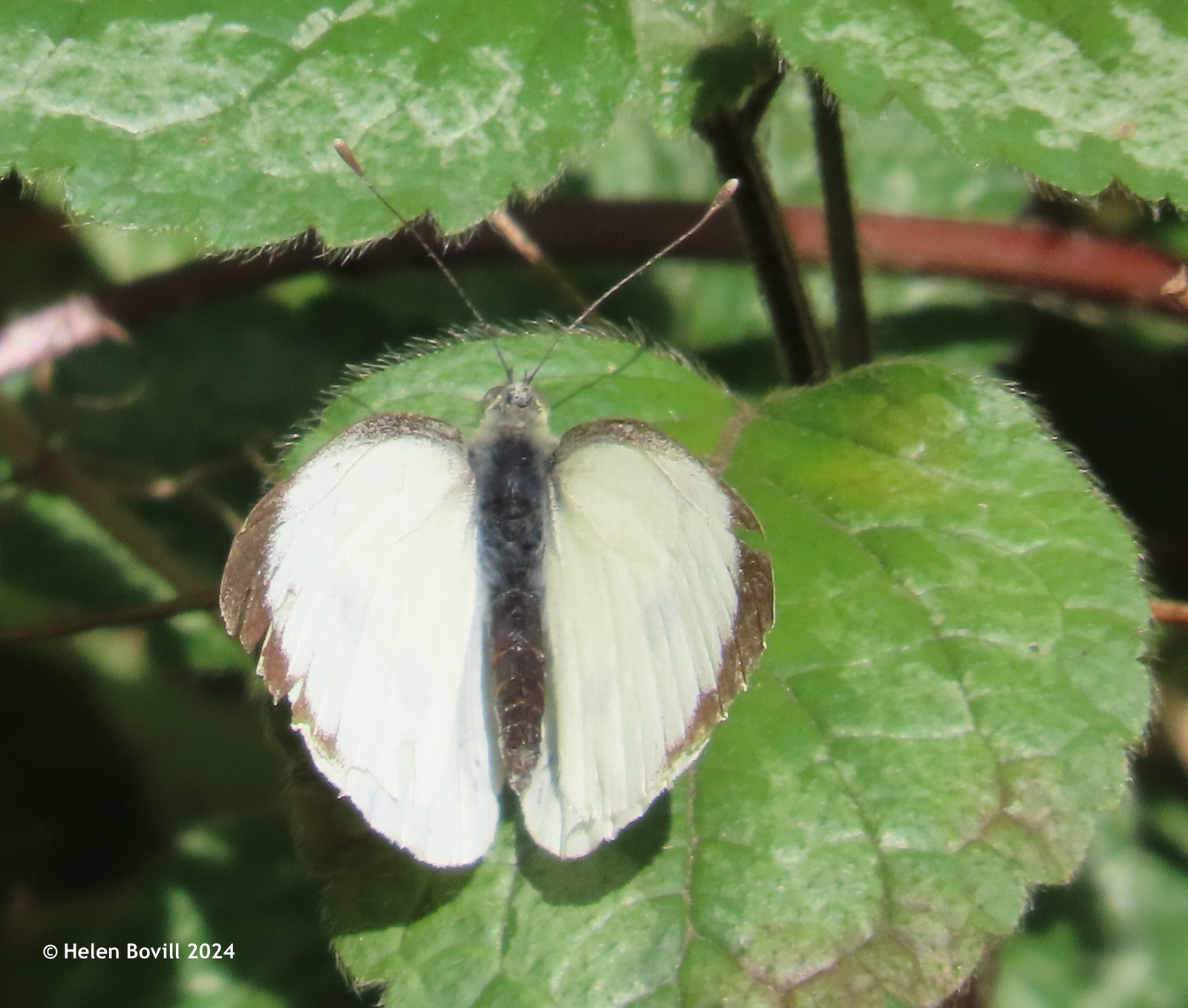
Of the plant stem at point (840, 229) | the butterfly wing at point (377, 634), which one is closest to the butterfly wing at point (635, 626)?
the butterfly wing at point (377, 634)

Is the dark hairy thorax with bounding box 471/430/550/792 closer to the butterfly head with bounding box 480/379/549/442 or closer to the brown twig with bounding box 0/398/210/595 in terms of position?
the butterfly head with bounding box 480/379/549/442

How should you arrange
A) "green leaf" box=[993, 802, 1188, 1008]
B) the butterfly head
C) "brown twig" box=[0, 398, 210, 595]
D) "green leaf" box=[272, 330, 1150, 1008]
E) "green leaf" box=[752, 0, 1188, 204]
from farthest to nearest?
"green leaf" box=[993, 802, 1188, 1008]
"brown twig" box=[0, 398, 210, 595]
the butterfly head
"green leaf" box=[752, 0, 1188, 204]
"green leaf" box=[272, 330, 1150, 1008]

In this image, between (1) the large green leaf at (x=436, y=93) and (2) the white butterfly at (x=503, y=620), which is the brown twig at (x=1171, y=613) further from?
(2) the white butterfly at (x=503, y=620)

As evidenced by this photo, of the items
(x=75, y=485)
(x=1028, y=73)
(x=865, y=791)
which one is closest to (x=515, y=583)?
(x=865, y=791)

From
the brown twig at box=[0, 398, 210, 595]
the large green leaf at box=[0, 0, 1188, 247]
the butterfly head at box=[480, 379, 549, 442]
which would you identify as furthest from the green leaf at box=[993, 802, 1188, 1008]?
the brown twig at box=[0, 398, 210, 595]

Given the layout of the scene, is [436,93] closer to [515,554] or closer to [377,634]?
[515,554]

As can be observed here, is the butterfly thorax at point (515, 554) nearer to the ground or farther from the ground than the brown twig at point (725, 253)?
farther from the ground
